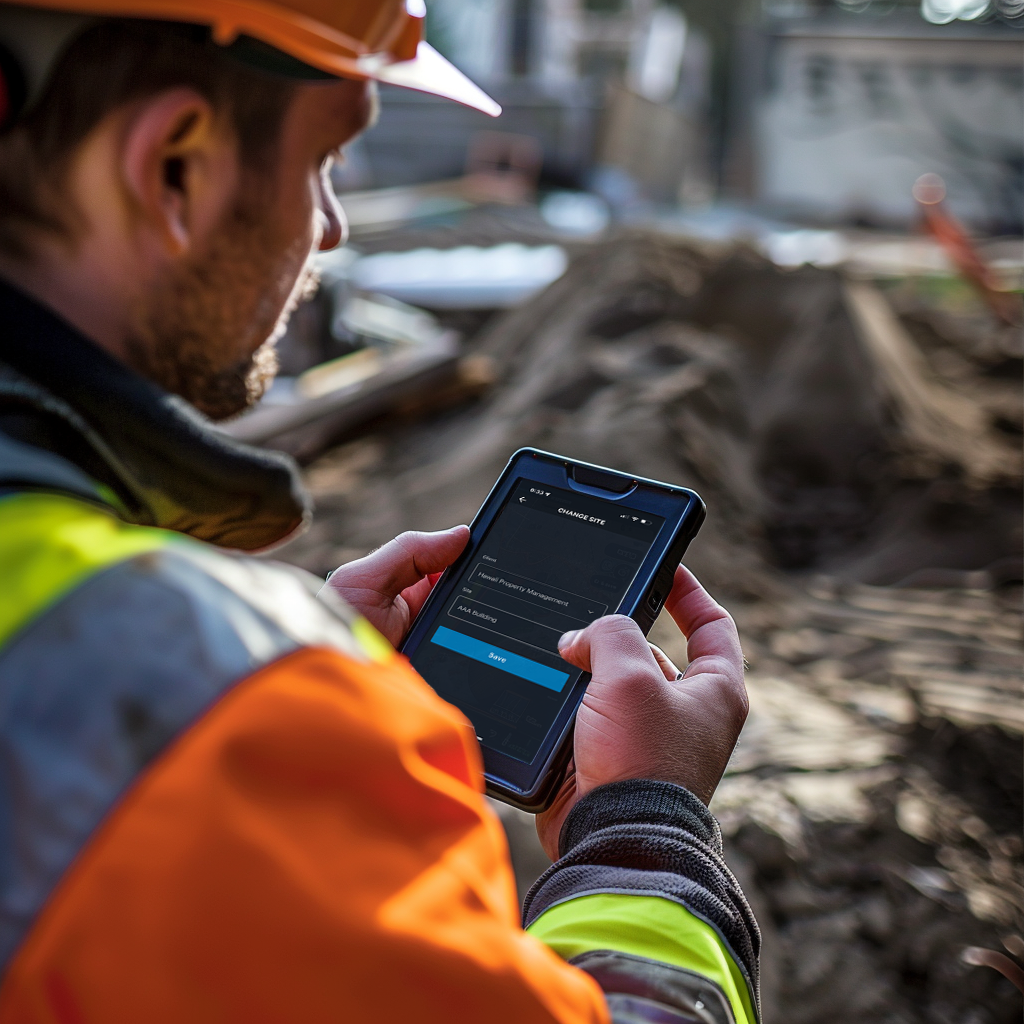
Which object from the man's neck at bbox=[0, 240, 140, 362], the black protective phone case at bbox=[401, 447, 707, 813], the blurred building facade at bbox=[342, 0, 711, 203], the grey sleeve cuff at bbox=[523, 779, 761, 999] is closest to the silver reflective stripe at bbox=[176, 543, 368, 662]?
the man's neck at bbox=[0, 240, 140, 362]

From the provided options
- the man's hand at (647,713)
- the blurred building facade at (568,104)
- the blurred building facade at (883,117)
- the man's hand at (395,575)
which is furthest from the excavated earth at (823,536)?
the blurred building facade at (568,104)

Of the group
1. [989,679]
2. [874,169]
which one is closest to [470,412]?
[989,679]

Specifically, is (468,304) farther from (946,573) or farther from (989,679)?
(989,679)

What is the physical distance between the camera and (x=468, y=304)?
10797 millimetres

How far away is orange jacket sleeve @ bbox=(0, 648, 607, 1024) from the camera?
627mm

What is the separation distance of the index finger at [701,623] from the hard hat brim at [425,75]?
0.70 metres

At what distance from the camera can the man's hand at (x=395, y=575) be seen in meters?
1.54

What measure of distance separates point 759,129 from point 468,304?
13.6 meters

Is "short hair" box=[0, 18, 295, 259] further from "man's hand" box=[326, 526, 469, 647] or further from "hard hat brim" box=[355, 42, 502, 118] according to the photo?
"man's hand" box=[326, 526, 469, 647]

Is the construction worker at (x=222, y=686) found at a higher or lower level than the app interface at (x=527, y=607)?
higher

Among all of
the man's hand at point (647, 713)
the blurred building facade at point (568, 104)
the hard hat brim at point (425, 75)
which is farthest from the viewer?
the blurred building facade at point (568, 104)

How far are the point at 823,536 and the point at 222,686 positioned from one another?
17.8 ft

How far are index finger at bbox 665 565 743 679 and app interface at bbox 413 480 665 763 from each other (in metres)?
0.07

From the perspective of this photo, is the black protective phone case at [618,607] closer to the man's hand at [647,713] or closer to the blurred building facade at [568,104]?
the man's hand at [647,713]
